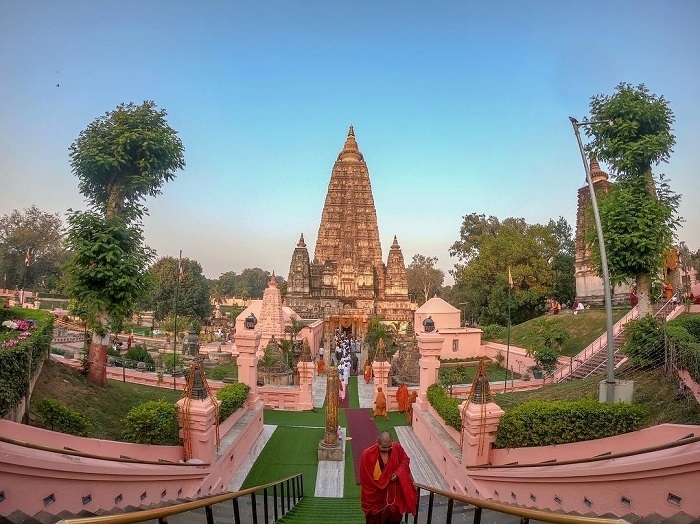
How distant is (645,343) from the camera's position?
10906mm

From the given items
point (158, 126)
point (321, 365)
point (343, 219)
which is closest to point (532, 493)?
point (158, 126)

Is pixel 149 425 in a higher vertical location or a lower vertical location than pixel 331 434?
higher

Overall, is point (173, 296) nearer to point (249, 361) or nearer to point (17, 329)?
point (249, 361)

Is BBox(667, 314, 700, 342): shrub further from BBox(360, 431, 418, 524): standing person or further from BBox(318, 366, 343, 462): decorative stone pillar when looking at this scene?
BBox(360, 431, 418, 524): standing person

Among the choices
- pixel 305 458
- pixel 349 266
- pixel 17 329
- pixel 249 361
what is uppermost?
pixel 349 266

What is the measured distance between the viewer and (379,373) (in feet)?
56.3

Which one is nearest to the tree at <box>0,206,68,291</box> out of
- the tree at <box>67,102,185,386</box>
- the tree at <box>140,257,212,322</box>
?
the tree at <box>140,257,212,322</box>

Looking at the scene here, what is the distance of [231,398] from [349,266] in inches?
1454

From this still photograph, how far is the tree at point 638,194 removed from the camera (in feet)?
42.5

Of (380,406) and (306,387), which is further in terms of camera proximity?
(306,387)

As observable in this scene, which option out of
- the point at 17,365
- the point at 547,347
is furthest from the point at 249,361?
the point at 547,347

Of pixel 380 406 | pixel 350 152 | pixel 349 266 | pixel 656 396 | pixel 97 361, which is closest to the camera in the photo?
pixel 656 396

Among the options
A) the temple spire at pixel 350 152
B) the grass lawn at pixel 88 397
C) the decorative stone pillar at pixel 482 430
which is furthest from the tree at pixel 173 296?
the decorative stone pillar at pixel 482 430

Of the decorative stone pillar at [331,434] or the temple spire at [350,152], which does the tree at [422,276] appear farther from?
the decorative stone pillar at [331,434]
